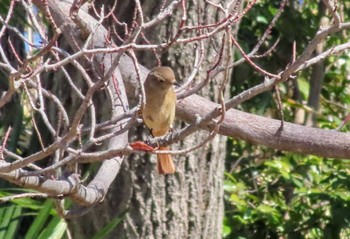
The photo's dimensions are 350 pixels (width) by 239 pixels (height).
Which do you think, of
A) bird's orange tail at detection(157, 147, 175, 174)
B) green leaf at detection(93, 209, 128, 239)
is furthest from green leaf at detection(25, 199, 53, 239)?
bird's orange tail at detection(157, 147, 175, 174)

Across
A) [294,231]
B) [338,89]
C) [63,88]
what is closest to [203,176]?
[63,88]

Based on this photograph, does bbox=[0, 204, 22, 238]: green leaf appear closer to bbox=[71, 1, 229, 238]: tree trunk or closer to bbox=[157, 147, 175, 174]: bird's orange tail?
bbox=[71, 1, 229, 238]: tree trunk

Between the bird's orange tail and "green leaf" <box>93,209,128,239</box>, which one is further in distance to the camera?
"green leaf" <box>93,209,128,239</box>

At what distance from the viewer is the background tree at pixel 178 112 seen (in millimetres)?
2416

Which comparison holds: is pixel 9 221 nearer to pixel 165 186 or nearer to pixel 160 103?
pixel 165 186

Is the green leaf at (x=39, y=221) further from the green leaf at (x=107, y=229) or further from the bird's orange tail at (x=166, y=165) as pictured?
the bird's orange tail at (x=166, y=165)

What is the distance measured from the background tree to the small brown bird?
2.3 inches

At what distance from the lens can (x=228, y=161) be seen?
6125mm

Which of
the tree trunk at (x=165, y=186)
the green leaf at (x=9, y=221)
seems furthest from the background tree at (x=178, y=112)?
the green leaf at (x=9, y=221)

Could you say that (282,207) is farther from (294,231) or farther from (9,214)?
(9,214)

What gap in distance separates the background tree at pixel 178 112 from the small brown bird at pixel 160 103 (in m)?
0.06

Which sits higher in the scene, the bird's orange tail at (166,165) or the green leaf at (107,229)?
the bird's orange tail at (166,165)

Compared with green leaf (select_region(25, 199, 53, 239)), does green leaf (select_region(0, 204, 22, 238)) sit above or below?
below

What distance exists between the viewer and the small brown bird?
3477 mm
